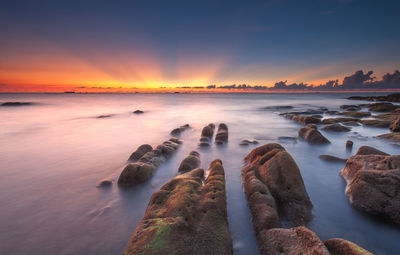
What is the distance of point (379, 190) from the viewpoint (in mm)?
4004

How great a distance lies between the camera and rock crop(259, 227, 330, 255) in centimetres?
246

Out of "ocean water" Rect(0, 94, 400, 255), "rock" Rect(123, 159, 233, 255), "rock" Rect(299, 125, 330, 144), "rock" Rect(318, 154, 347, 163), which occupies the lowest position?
"ocean water" Rect(0, 94, 400, 255)

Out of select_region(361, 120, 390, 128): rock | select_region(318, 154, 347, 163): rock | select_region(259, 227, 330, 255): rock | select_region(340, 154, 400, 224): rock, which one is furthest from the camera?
select_region(361, 120, 390, 128): rock

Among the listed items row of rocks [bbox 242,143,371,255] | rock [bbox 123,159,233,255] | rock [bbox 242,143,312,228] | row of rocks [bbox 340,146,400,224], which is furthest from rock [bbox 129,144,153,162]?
row of rocks [bbox 340,146,400,224]

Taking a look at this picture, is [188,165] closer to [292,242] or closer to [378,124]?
[292,242]

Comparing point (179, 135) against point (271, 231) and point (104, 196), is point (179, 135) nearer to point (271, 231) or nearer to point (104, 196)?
point (104, 196)

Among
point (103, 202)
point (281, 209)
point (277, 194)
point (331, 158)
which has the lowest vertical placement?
point (103, 202)

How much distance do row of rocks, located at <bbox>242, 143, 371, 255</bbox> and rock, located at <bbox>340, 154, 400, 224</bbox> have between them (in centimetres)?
128

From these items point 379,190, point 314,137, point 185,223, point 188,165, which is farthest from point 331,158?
point 185,223

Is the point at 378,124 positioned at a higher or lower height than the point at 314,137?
higher

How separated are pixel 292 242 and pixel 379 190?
2940 millimetres

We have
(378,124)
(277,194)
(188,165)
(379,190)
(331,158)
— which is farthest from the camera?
(378,124)

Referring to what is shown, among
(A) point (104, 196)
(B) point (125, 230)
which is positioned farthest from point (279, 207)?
(A) point (104, 196)

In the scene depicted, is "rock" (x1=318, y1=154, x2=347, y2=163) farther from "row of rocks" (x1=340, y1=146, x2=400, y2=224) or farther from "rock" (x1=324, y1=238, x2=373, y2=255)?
"rock" (x1=324, y1=238, x2=373, y2=255)
